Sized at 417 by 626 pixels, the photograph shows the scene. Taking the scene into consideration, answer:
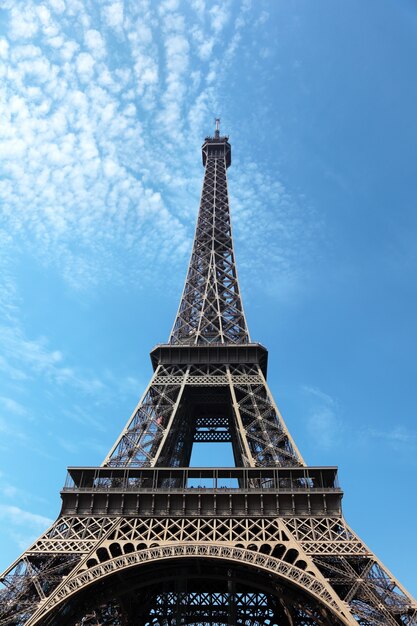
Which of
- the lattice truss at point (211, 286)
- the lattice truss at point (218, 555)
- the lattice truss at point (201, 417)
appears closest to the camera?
the lattice truss at point (218, 555)

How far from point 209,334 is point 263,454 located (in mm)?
12062

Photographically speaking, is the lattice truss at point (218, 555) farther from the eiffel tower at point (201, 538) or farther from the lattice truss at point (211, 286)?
the lattice truss at point (211, 286)

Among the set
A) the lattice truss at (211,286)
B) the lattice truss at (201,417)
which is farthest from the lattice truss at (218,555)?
the lattice truss at (211,286)

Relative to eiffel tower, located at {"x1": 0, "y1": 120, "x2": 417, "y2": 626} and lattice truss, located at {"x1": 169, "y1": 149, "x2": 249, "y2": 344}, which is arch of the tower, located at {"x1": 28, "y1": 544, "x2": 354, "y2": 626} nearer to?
eiffel tower, located at {"x1": 0, "y1": 120, "x2": 417, "y2": 626}

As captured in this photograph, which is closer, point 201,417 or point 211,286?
point 201,417

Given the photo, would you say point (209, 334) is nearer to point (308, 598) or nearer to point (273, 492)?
point (273, 492)

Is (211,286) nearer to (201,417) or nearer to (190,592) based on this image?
(201,417)

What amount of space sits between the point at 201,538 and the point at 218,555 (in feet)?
5.18

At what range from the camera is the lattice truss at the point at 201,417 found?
30.8 m

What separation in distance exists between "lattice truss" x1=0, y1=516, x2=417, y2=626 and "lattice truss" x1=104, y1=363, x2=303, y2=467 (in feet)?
12.3

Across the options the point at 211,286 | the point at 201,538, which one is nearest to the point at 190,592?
the point at 201,538

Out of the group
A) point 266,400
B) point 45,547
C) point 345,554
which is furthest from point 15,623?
point 266,400

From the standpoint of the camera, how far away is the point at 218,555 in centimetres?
2472

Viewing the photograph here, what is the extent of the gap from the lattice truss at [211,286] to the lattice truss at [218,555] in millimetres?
15197
